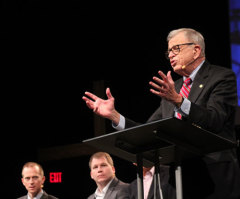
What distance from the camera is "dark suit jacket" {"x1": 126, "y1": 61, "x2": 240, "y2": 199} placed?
78.9 inches

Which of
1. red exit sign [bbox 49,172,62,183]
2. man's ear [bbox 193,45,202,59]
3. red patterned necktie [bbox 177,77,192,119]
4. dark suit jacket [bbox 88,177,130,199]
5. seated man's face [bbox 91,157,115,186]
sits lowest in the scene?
red exit sign [bbox 49,172,62,183]

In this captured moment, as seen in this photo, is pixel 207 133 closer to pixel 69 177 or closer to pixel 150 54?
pixel 150 54

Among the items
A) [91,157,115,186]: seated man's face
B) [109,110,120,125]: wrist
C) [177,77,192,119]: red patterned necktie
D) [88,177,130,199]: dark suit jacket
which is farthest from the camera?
[91,157,115,186]: seated man's face

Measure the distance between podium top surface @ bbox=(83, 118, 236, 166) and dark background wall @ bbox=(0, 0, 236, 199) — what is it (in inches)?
132

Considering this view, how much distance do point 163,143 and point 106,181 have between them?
194 centimetres

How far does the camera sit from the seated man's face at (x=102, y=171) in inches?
151

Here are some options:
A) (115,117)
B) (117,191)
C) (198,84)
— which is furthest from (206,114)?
(117,191)

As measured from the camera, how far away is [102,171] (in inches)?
152

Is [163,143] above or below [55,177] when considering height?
above

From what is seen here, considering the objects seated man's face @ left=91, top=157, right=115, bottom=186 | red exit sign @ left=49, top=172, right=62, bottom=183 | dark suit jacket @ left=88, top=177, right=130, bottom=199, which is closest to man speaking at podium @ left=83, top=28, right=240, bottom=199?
dark suit jacket @ left=88, top=177, right=130, bottom=199

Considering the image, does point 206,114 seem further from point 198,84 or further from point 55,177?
point 55,177

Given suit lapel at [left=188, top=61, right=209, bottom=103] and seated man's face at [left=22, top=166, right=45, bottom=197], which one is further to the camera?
seated man's face at [left=22, top=166, right=45, bottom=197]

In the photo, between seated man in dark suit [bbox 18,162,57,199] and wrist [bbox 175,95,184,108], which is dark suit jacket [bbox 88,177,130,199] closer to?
seated man in dark suit [bbox 18,162,57,199]

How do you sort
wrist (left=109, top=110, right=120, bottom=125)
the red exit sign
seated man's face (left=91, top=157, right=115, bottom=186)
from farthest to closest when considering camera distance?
the red exit sign < seated man's face (left=91, top=157, right=115, bottom=186) < wrist (left=109, top=110, right=120, bottom=125)
